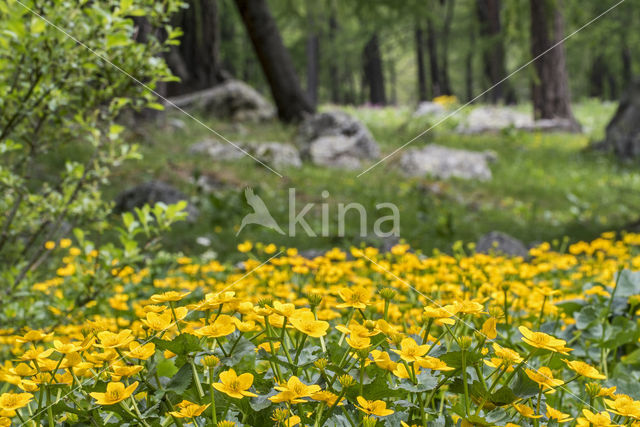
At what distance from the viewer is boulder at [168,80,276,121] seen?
1040 cm

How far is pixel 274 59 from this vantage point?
943 centimetres

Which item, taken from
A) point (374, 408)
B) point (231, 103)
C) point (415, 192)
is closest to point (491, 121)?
point (231, 103)

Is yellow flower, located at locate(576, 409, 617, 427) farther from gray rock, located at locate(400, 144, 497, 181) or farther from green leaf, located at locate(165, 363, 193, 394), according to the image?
gray rock, located at locate(400, 144, 497, 181)

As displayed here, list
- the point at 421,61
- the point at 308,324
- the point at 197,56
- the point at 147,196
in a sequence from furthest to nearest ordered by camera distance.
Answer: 1. the point at 421,61
2. the point at 197,56
3. the point at 147,196
4. the point at 308,324

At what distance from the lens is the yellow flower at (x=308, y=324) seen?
948 mm

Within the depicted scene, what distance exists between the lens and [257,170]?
7535mm

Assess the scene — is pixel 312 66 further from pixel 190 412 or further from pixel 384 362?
pixel 190 412

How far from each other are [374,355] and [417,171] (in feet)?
24.7

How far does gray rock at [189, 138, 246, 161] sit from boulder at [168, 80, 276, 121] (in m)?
2.29

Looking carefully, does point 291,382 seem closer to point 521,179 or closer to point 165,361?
point 165,361

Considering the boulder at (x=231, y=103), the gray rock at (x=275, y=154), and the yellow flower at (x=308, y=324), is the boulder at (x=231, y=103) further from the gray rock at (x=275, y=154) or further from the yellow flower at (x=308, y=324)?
the yellow flower at (x=308, y=324)

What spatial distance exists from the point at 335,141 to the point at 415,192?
199 centimetres

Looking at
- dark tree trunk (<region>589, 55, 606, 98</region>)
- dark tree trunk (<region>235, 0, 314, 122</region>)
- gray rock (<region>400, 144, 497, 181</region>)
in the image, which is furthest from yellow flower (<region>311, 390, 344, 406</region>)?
dark tree trunk (<region>589, 55, 606, 98</region>)

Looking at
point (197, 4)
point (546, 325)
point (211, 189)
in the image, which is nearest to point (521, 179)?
point (211, 189)
